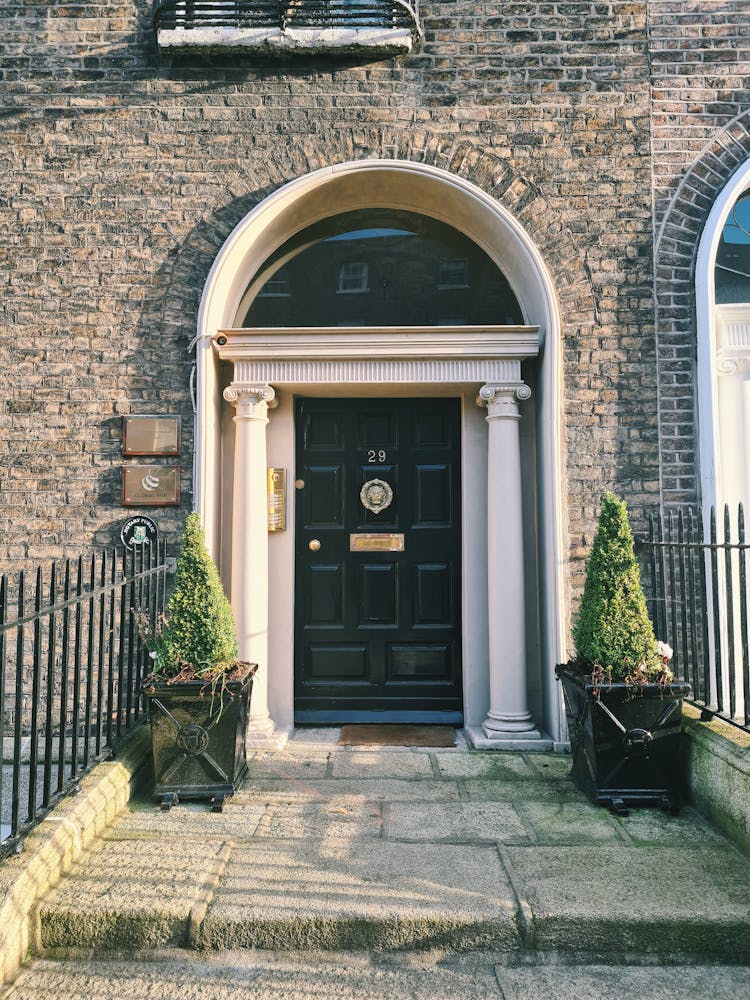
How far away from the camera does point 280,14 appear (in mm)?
4801

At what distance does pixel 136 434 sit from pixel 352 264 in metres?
2.05

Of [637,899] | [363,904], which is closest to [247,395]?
[363,904]

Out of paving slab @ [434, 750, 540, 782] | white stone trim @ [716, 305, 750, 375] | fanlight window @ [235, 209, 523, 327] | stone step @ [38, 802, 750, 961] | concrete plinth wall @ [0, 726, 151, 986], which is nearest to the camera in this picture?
concrete plinth wall @ [0, 726, 151, 986]

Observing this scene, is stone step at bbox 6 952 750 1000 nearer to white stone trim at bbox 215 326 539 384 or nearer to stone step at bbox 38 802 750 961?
stone step at bbox 38 802 750 961

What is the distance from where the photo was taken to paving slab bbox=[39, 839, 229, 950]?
2521mm

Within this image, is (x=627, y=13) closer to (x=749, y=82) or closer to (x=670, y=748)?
(x=749, y=82)

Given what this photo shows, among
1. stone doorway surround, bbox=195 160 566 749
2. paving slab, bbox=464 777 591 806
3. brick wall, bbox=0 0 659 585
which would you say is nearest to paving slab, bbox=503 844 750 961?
paving slab, bbox=464 777 591 806

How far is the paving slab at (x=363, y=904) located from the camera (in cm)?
251

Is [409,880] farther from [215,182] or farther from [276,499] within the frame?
[215,182]

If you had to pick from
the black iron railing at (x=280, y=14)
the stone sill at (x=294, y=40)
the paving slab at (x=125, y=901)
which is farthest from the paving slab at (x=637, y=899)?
the black iron railing at (x=280, y=14)

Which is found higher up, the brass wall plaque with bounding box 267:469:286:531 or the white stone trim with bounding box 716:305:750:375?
the white stone trim with bounding box 716:305:750:375

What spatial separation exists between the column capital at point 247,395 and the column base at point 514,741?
272 centimetres

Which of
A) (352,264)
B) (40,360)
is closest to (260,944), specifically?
(40,360)

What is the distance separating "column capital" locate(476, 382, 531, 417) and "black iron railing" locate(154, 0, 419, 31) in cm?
260
